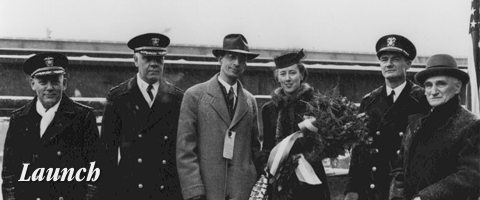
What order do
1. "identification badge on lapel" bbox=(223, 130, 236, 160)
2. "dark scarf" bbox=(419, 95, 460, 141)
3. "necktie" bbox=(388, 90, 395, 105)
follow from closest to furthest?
"dark scarf" bbox=(419, 95, 460, 141)
"identification badge on lapel" bbox=(223, 130, 236, 160)
"necktie" bbox=(388, 90, 395, 105)

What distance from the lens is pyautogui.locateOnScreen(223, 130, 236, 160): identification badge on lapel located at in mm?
5078

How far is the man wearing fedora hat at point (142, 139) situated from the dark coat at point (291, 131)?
0.85m

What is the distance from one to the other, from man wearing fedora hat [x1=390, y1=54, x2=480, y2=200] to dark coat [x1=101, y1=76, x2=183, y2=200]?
1939mm

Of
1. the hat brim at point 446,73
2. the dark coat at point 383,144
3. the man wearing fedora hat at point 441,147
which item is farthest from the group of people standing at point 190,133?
the hat brim at point 446,73

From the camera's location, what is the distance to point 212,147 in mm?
5086

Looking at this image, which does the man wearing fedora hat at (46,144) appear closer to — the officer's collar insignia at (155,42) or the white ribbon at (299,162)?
the officer's collar insignia at (155,42)

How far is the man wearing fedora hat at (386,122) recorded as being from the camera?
509 centimetres

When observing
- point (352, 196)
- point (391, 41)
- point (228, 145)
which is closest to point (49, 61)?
point (228, 145)

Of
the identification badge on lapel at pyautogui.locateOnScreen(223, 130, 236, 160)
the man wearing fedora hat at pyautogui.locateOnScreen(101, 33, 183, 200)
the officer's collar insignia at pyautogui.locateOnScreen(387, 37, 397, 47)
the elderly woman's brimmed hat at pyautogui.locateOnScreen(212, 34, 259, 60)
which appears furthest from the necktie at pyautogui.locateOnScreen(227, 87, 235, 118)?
the officer's collar insignia at pyautogui.locateOnScreen(387, 37, 397, 47)

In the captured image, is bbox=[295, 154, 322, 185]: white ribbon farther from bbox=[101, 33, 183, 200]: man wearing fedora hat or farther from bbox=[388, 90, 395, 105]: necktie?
bbox=[101, 33, 183, 200]: man wearing fedora hat

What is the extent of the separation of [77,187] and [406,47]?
3138mm

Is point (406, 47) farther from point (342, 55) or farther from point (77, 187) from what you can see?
point (342, 55)

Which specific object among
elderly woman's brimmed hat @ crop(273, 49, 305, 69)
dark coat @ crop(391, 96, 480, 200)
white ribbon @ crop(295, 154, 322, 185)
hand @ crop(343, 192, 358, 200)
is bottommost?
hand @ crop(343, 192, 358, 200)

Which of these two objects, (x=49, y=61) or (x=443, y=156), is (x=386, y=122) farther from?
(x=49, y=61)
